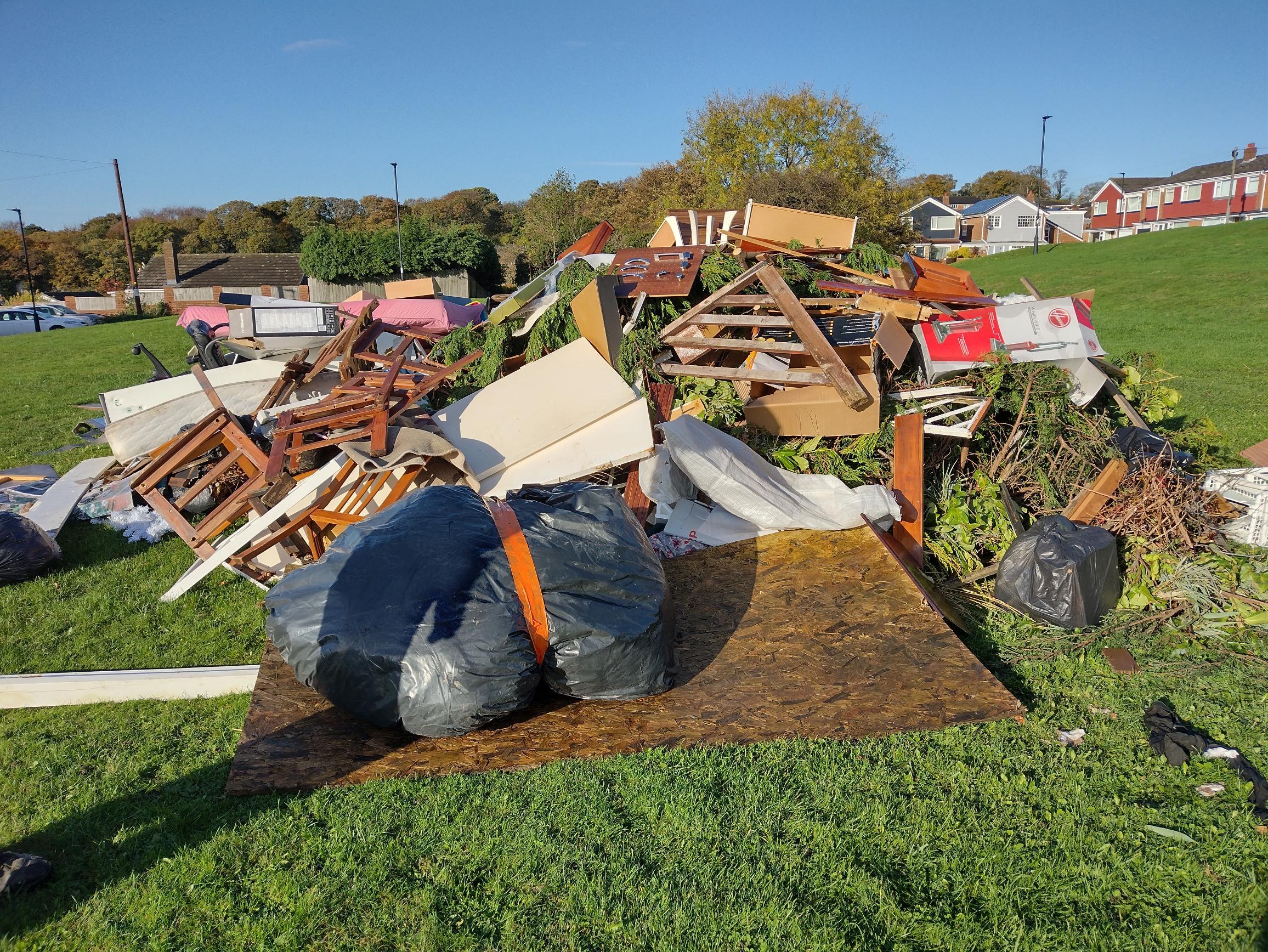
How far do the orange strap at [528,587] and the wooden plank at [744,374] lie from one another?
292 cm

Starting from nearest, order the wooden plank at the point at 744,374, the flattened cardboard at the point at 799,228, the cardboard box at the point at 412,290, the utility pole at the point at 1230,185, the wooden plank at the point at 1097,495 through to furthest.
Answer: the wooden plank at the point at 1097,495 → the wooden plank at the point at 744,374 → the flattened cardboard at the point at 799,228 → the cardboard box at the point at 412,290 → the utility pole at the point at 1230,185

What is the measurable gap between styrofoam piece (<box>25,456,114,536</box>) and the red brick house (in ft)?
199

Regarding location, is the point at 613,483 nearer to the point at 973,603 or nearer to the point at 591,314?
the point at 591,314

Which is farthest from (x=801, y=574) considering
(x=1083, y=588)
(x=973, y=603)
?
(x=1083, y=588)

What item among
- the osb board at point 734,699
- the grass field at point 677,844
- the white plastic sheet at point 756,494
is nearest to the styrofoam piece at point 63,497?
the grass field at point 677,844

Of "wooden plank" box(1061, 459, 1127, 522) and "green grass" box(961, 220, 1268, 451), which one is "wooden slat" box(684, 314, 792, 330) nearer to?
"wooden plank" box(1061, 459, 1127, 522)

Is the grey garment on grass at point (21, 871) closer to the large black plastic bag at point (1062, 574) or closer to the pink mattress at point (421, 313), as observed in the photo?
the large black plastic bag at point (1062, 574)

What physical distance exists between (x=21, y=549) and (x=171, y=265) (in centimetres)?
4272

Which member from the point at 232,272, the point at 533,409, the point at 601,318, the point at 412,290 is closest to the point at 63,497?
the point at 533,409

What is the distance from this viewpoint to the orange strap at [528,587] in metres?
3.07

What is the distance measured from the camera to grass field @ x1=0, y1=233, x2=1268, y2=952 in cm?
228

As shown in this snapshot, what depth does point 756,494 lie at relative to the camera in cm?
478

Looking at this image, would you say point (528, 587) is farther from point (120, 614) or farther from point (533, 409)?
point (120, 614)

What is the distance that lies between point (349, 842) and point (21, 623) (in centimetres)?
314
